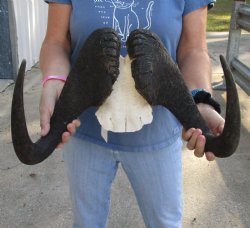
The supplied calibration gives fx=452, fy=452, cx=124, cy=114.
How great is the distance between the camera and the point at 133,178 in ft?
6.76

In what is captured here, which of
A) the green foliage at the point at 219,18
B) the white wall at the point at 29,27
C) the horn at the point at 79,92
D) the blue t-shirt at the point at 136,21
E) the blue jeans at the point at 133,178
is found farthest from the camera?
the green foliage at the point at 219,18

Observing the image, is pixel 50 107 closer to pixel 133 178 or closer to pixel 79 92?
pixel 79 92

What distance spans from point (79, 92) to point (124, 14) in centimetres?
38

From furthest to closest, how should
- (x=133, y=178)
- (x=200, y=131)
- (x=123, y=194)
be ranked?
1. (x=123, y=194)
2. (x=133, y=178)
3. (x=200, y=131)

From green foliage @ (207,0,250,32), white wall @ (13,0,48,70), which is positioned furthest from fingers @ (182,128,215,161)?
green foliage @ (207,0,250,32)

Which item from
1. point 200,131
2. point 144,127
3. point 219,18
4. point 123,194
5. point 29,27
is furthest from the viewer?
point 219,18

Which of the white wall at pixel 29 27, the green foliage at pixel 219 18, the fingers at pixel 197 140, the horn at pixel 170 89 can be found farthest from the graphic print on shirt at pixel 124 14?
the green foliage at pixel 219 18

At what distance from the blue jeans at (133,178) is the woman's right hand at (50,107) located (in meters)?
0.28

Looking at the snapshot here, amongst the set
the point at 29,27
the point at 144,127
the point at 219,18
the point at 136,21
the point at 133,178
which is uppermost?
the point at 136,21

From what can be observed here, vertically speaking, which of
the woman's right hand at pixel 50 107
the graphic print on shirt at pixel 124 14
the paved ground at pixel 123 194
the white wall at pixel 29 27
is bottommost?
the paved ground at pixel 123 194

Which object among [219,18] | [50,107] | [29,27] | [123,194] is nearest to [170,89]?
[50,107]

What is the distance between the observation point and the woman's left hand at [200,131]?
1.68 meters

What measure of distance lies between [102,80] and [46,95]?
0.30 metres

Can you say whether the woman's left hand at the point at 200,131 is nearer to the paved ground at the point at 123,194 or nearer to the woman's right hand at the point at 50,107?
the woman's right hand at the point at 50,107
